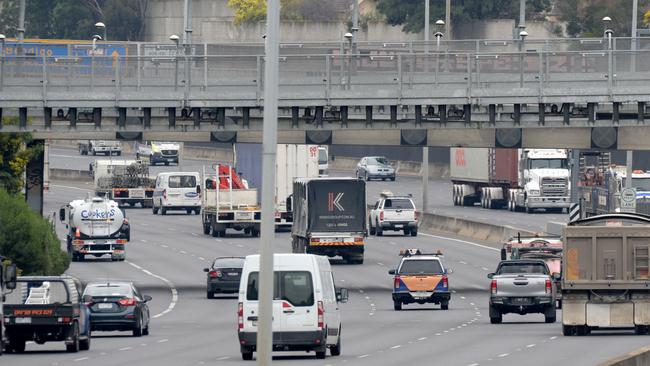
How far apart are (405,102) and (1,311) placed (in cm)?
2288

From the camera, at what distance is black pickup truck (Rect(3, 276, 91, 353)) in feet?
114

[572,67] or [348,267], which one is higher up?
[572,67]

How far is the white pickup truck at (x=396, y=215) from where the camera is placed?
263ft

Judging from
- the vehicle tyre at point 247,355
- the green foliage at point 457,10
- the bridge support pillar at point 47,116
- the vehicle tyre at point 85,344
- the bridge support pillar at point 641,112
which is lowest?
the vehicle tyre at point 85,344

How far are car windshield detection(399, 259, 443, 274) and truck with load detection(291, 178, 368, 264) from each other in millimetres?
16400

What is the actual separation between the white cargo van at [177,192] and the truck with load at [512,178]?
47.4ft

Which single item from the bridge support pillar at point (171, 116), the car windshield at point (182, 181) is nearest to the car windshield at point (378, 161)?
the car windshield at point (182, 181)

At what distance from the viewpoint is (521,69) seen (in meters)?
54.4

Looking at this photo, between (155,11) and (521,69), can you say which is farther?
(155,11)

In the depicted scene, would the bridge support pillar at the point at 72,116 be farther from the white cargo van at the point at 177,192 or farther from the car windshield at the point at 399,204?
the white cargo van at the point at 177,192

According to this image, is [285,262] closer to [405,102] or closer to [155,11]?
[405,102]

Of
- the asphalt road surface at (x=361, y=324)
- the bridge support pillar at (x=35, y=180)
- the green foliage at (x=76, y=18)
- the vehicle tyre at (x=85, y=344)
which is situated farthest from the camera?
the green foliage at (x=76, y=18)

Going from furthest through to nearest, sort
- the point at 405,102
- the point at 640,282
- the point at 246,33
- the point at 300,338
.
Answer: the point at 246,33
the point at 405,102
the point at 640,282
the point at 300,338

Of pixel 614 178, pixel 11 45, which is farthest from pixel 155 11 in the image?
pixel 11 45
